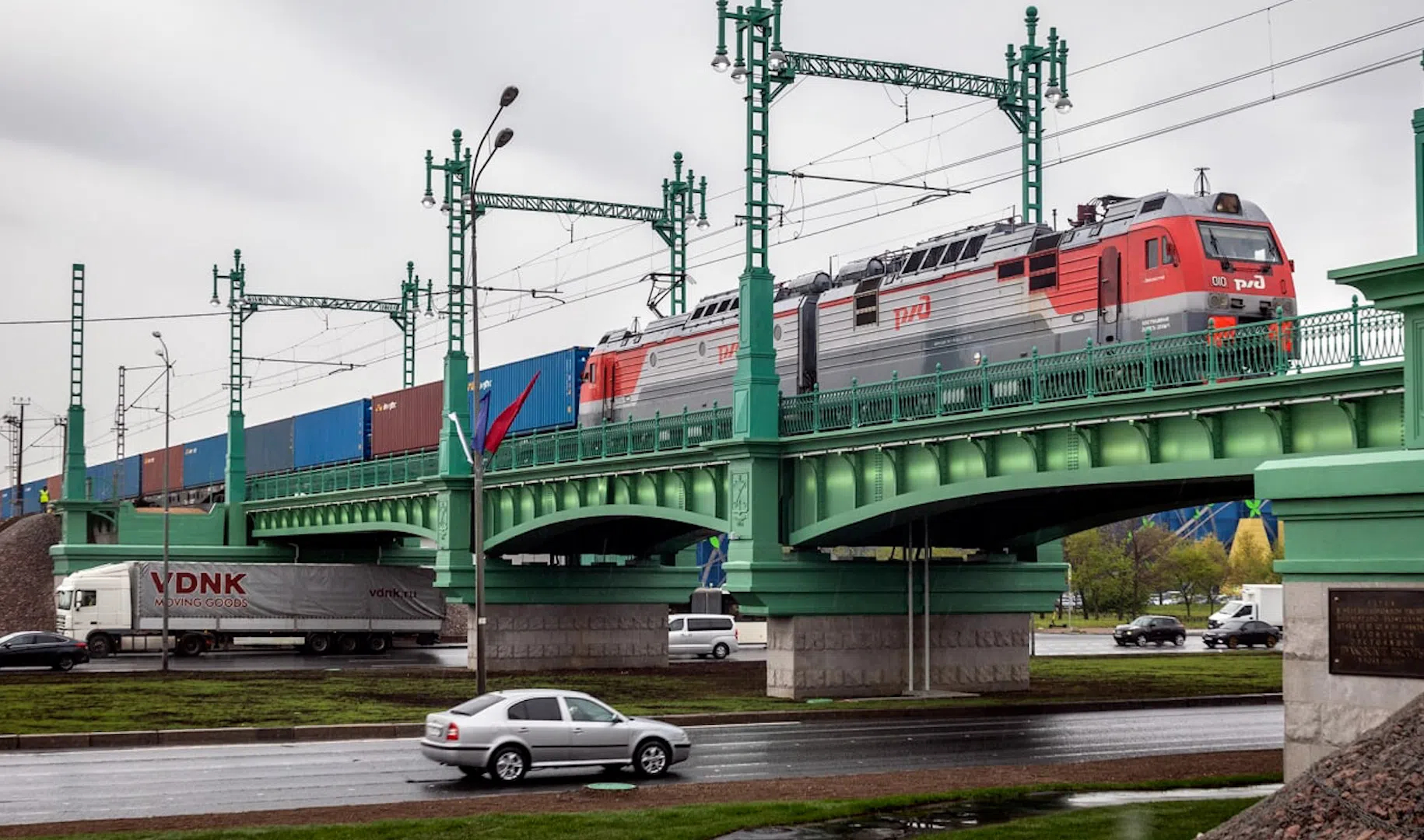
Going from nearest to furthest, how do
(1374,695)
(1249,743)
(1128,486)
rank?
(1374,695) < (1249,743) < (1128,486)

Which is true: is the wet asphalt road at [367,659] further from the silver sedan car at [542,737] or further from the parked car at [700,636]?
the silver sedan car at [542,737]

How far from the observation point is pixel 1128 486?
31234mm

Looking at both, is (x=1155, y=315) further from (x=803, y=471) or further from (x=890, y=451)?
(x=803, y=471)

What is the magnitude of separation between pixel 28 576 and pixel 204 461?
1259 cm

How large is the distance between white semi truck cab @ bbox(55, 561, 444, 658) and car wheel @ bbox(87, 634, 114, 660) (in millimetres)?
37

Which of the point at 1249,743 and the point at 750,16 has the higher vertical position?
the point at 750,16

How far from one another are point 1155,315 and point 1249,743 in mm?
7781

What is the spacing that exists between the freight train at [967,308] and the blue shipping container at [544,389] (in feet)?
0.23

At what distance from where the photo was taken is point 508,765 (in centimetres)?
2220

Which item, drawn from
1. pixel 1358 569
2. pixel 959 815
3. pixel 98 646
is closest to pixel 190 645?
pixel 98 646

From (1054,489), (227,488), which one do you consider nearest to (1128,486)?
(1054,489)

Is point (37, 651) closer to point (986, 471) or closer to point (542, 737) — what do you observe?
point (986, 471)

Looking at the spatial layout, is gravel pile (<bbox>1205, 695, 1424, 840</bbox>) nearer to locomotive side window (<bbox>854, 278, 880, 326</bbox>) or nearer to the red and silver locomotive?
the red and silver locomotive

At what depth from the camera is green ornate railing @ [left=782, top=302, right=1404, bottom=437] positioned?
79.0ft
